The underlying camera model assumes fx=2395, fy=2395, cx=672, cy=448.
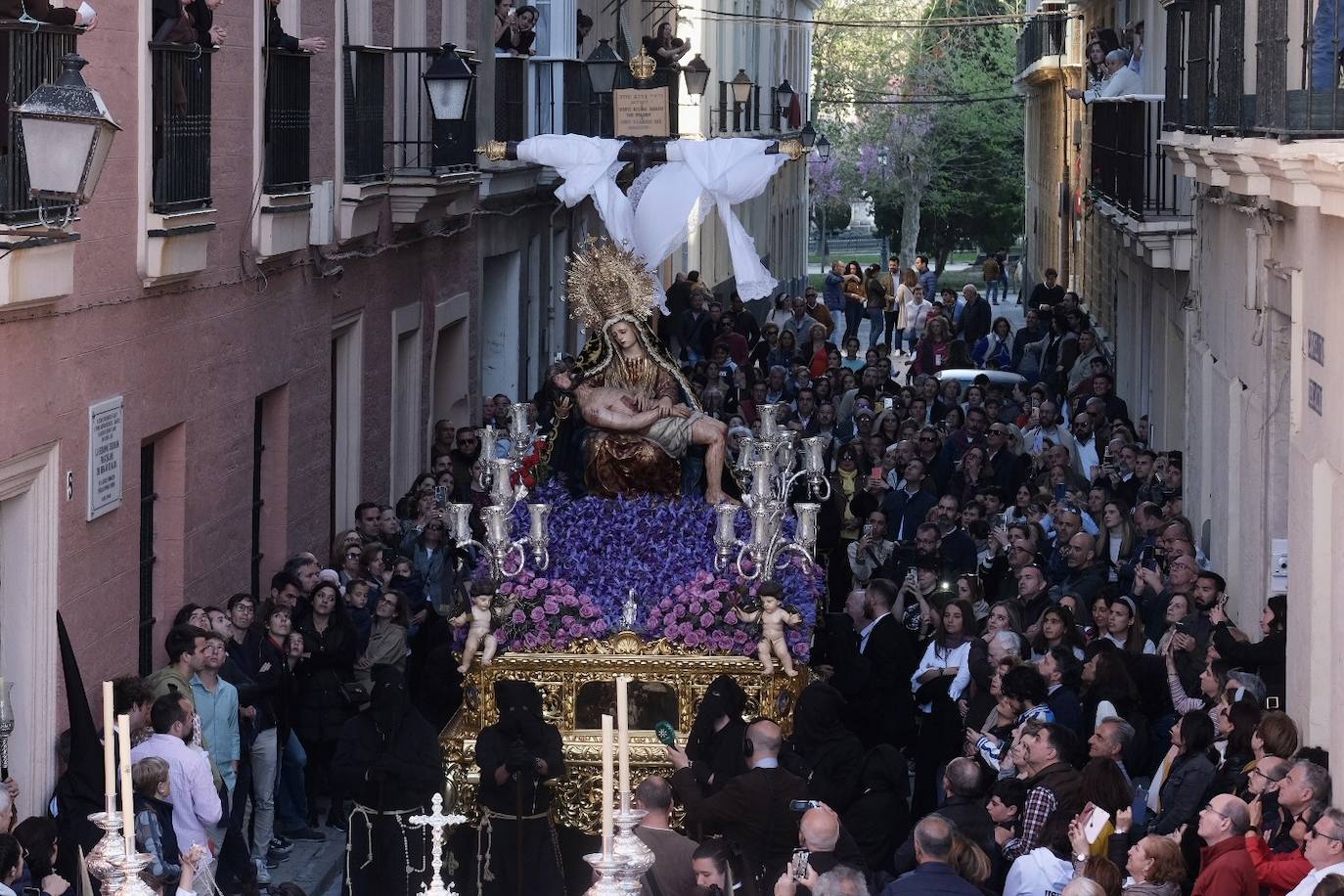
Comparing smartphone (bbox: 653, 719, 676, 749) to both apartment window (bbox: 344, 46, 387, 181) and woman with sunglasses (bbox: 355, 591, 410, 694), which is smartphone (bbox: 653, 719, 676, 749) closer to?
woman with sunglasses (bbox: 355, 591, 410, 694)

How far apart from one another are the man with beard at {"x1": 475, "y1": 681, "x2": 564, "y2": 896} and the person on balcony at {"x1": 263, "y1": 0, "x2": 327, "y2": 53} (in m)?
5.40

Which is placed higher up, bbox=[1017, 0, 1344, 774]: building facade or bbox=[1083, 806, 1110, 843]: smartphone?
bbox=[1017, 0, 1344, 774]: building facade

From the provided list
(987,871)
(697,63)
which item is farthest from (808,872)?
(697,63)

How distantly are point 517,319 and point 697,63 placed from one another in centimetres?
356

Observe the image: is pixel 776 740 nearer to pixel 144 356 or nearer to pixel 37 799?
pixel 37 799

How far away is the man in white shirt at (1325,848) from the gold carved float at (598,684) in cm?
382

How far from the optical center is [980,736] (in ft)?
34.8

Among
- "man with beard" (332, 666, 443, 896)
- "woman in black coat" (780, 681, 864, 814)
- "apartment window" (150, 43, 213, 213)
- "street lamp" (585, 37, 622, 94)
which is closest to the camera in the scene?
"woman in black coat" (780, 681, 864, 814)

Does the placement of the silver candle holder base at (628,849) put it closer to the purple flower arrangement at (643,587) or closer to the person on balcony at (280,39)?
the purple flower arrangement at (643,587)

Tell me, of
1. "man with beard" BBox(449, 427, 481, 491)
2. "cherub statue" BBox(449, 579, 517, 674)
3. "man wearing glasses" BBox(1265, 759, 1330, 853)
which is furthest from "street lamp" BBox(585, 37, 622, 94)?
"man wearing glasses" BBox(1265, 759, 1330, 853)

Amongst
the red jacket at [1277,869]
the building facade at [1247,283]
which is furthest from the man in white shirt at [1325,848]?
the building facade at [1247,283]

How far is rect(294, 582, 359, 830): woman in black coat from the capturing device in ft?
40.5

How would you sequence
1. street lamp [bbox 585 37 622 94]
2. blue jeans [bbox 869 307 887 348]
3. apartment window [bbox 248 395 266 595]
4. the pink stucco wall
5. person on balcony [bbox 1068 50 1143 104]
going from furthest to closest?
1. blue jeans [bbox 869 307 887 348]
2. person on balcony [bbox 1068 50 1143 104]
3. street lamp [bbox 585 37 622 94]
4. apartment window [bbox 248 395 266 595]
5. the pink stucco wall

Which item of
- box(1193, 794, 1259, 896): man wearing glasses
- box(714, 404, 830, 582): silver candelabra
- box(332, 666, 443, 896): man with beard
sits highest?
box(714, 404, 830, 582): silver candelabra
